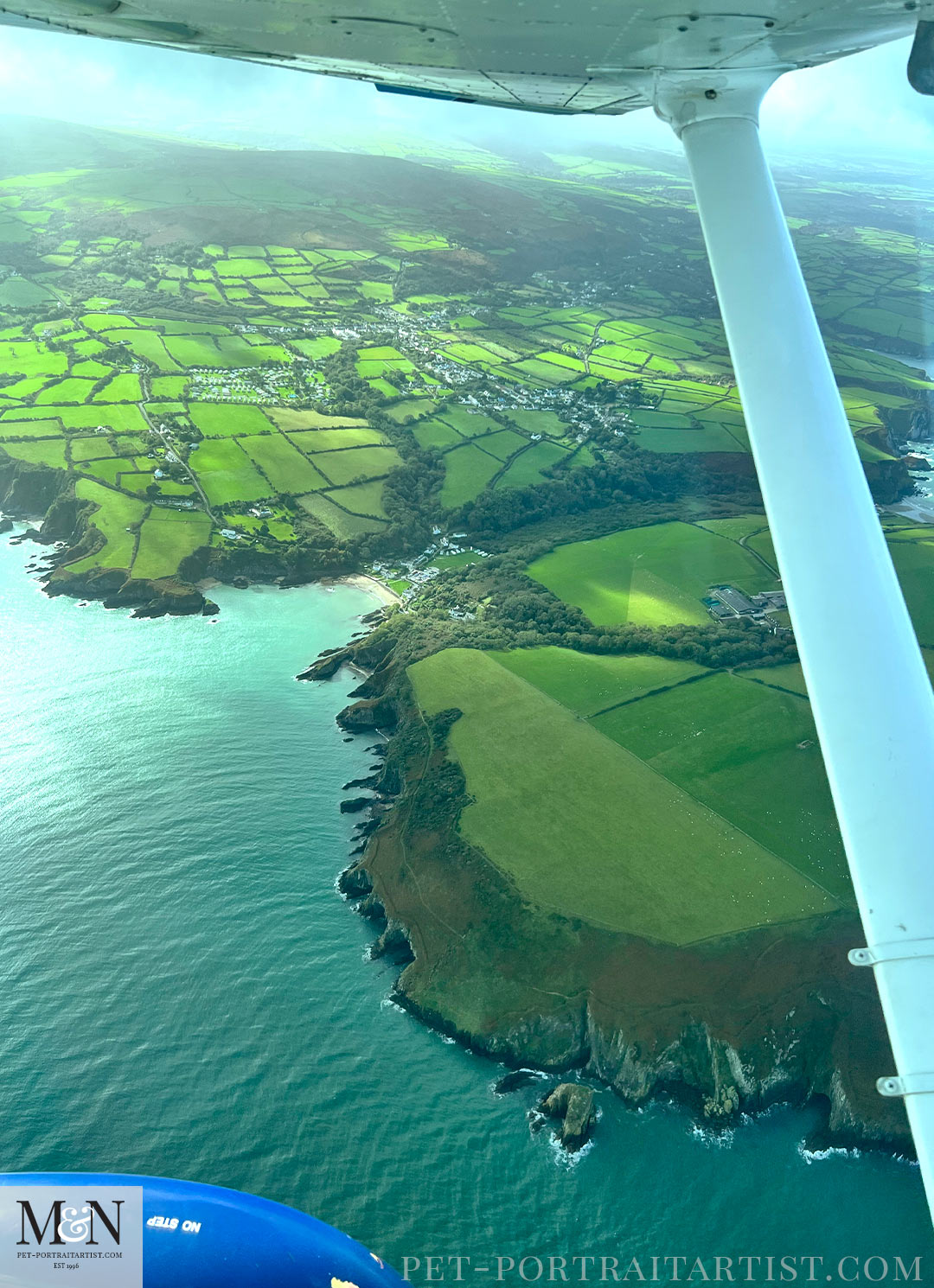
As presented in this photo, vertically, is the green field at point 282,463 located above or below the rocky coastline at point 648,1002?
above

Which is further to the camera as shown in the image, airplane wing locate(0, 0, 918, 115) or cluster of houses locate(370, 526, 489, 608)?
cluster of houses locate(370, 526, 489, 608)

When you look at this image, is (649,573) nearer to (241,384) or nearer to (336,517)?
(336,517)

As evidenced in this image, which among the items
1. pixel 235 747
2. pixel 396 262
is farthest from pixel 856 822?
pixel 396 262

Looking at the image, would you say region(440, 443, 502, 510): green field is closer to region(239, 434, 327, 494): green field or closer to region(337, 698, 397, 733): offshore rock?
region(239, 434, 327, 494): green field

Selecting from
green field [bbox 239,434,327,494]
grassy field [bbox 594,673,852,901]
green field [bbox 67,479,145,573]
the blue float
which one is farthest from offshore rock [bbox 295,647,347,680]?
the blue float

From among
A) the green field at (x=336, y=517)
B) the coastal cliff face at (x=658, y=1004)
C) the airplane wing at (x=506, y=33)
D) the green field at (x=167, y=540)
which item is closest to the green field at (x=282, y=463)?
the green field at (x=336, y=517)

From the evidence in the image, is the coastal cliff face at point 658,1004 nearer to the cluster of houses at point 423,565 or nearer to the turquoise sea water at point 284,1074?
the turquoise sea water at point 284,1074

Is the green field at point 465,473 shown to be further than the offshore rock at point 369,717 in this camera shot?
Yes
